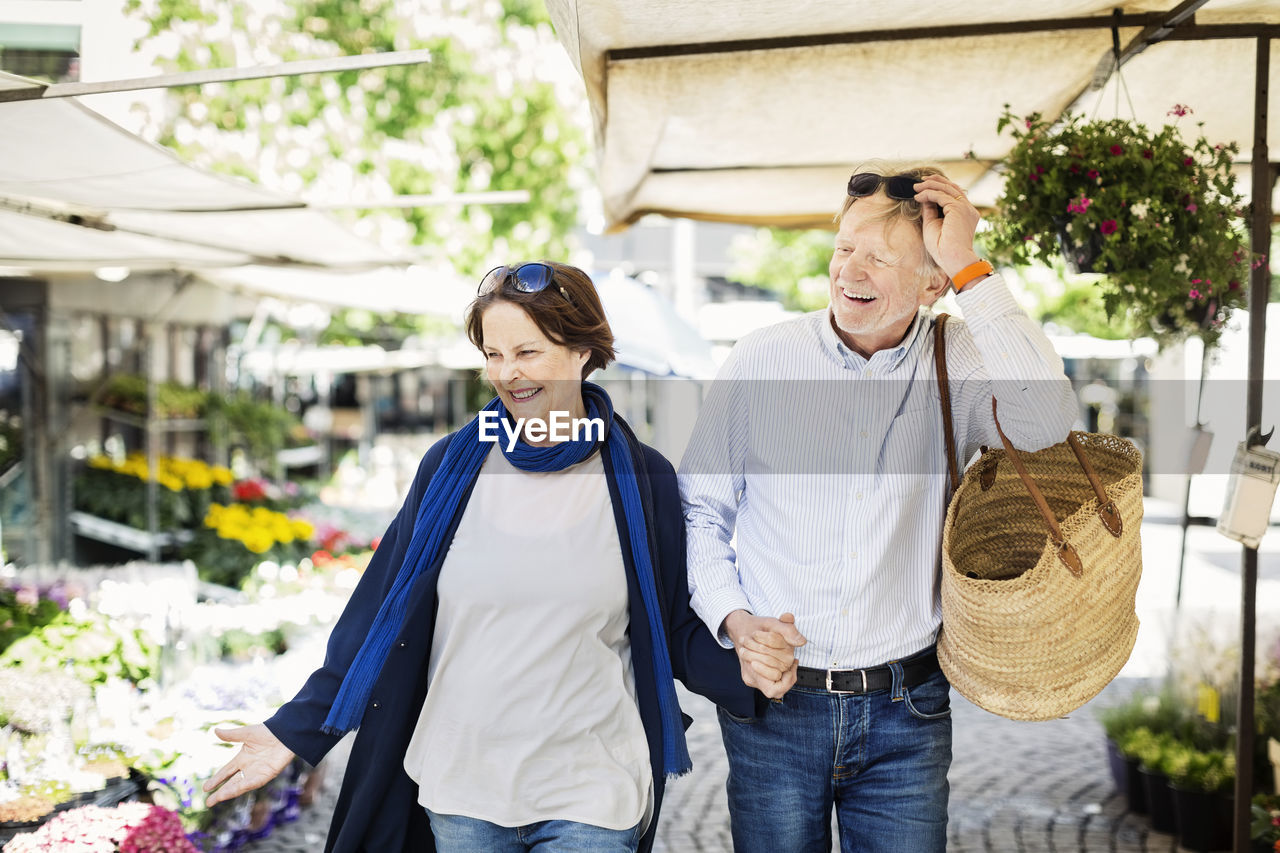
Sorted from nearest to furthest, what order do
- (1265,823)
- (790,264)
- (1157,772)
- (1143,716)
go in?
(1265,823)
(1157,772)
(1143,716)
(790,264)

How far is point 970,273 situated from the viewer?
77.9 inches

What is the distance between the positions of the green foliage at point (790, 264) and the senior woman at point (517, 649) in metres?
15.2

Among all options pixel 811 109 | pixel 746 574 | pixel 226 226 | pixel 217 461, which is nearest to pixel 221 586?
pixel 217 461

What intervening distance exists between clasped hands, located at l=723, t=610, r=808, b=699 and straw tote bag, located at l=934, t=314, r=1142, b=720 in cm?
31

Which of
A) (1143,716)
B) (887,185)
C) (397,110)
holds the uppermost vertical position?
(397,110)

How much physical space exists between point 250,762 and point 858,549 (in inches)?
48.9

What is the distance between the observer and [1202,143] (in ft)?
10.1

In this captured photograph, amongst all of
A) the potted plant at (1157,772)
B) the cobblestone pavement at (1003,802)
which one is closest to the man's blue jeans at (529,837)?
the cobblestone pavement at (1003,802)

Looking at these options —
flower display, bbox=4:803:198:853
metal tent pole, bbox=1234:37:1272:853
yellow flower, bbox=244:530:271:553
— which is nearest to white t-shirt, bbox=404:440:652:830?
flower display, bbox=4:803:198:853

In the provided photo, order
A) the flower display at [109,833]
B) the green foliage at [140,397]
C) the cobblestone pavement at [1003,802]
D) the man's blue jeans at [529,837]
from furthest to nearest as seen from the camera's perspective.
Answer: the green foliage at [140,397] → the cobblestone pavement at [1003,802] → the flower display at [109,833] → the man's blue jeans at [529,837]

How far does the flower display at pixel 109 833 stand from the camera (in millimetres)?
3154

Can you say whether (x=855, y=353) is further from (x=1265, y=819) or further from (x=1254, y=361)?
(x=1265, y=819)

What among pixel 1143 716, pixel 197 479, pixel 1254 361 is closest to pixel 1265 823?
pixel 1143 716

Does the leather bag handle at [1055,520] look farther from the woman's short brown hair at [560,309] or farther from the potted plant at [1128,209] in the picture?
the potted plant at [1128,209]
